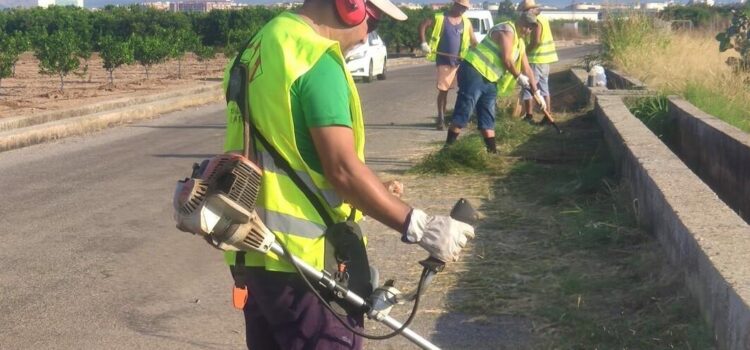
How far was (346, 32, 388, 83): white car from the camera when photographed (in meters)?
26.3

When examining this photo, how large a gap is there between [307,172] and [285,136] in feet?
0.43

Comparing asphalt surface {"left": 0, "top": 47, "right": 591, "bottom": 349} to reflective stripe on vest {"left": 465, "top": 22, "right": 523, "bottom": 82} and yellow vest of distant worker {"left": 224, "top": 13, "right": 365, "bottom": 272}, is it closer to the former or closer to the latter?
reflective stripe on vest {"left": 465, "top": 22, "right": 523, "bottom": 82}

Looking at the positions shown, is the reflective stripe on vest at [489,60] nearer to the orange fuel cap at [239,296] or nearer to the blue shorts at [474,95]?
the blue shorts at [474,95]

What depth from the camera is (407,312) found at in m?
5.95

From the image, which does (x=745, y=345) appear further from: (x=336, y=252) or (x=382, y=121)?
(x=382, y=121)

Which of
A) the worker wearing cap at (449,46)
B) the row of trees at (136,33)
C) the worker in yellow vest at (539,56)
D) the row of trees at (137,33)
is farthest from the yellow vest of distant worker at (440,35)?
the row of trees at (136,33)

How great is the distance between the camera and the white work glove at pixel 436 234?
10.3 feet

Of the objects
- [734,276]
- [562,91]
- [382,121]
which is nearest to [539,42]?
[382,121]

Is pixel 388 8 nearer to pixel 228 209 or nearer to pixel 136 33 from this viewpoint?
pixel 228 209

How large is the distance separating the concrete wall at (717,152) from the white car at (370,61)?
15498mm

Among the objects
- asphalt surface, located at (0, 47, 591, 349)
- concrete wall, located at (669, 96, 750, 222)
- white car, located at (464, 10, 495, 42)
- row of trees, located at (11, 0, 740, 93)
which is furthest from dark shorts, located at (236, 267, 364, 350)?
white car, located at (464, 10, 495, 42)

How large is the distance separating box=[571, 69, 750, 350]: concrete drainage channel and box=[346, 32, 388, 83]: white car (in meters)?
14.8

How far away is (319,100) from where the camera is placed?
3082 mm

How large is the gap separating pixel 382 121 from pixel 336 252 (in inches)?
525
